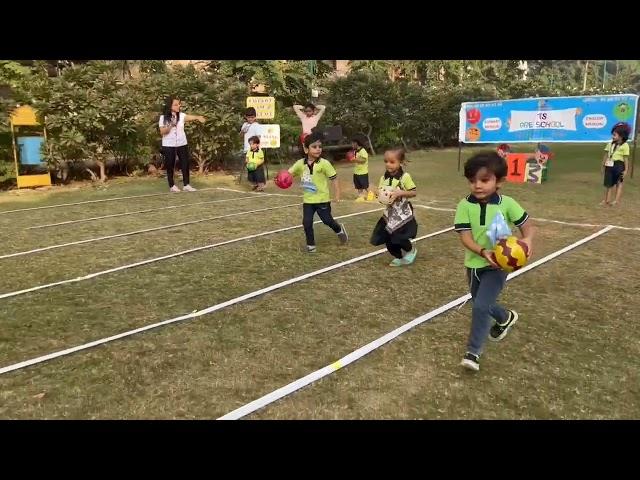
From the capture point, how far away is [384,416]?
10.6ft

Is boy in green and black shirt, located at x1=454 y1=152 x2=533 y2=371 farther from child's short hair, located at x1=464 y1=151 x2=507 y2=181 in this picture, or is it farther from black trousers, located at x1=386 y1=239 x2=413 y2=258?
black trousers, located at x1=386 y1=239 x2=413 y2=258

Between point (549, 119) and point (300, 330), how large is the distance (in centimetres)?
1240

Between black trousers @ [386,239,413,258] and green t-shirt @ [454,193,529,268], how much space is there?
2.46 metres

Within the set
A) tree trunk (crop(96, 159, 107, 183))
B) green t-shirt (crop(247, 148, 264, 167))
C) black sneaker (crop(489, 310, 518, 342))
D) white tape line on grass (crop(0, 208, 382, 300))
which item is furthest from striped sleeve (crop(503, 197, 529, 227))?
tree trunk (crop(96, 159, 107, 183))

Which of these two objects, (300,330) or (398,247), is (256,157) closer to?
(398,247)

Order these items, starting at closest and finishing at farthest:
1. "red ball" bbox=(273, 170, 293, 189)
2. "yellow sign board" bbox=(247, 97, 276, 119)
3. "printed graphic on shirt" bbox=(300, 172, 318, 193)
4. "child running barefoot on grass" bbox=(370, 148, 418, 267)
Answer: "child running barefoot on grass" bbox=(370, 148, 418, 267) → "printed graphic on shirt" bbox=(300, 172, 318, 193) → "red ball" bbox=(273, 170, 293, 189) → "yellow sign board" bbox=(247, 97, 276, 119)

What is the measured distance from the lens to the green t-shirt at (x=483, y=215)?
379cm

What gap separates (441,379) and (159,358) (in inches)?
79.0

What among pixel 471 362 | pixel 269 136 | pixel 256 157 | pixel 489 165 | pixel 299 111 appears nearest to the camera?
pixel 489 165

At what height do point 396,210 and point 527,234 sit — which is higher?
point 527,234

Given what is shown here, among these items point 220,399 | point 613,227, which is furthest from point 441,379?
point 613,227

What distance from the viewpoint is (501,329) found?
420cm

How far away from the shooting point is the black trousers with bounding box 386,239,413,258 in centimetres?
637

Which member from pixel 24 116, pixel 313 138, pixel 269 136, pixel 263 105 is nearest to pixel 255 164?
pixel 269 136
